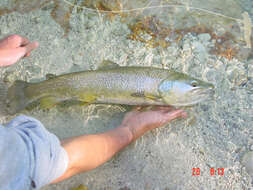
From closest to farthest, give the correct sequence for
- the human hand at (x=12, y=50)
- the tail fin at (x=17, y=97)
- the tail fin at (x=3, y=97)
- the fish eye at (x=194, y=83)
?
the fish eye at (x=194, y=83) → the human hand at (x=12, y=50) → the tail fin at (x=17, y=97) → the tail fin at (x=3, y=97)

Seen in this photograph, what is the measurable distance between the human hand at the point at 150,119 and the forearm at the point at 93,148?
0.22ft

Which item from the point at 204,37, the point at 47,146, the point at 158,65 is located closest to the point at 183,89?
the point at 158,65

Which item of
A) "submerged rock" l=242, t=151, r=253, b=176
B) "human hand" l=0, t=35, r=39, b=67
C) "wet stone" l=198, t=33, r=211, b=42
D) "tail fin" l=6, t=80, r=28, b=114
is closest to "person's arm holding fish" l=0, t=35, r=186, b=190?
"human hand" l=0, t=35, r=39, b=67

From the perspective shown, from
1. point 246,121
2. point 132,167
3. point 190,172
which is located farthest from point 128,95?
point 246,121

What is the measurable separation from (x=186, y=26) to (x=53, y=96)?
1.70 meters

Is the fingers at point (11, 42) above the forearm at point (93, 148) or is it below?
above

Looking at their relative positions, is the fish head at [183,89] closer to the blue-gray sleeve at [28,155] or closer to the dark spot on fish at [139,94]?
the dark spot on fish at [139,94]

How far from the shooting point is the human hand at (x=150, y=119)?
99.1 inches

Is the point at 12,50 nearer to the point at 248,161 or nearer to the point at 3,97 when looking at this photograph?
the point at 3,97

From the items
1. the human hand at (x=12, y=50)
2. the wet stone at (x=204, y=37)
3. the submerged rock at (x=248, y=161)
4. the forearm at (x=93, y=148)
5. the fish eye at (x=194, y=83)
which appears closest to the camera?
the forearm at (x=93, y=148)

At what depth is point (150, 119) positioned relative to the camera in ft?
8.36

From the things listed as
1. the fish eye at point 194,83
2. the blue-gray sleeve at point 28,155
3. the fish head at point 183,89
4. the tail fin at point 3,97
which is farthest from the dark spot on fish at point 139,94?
the tail fin at point 3,97

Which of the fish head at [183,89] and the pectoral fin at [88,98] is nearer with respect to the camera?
the fish head at [183,89]

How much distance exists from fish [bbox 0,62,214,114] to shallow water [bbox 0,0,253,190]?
236mm
